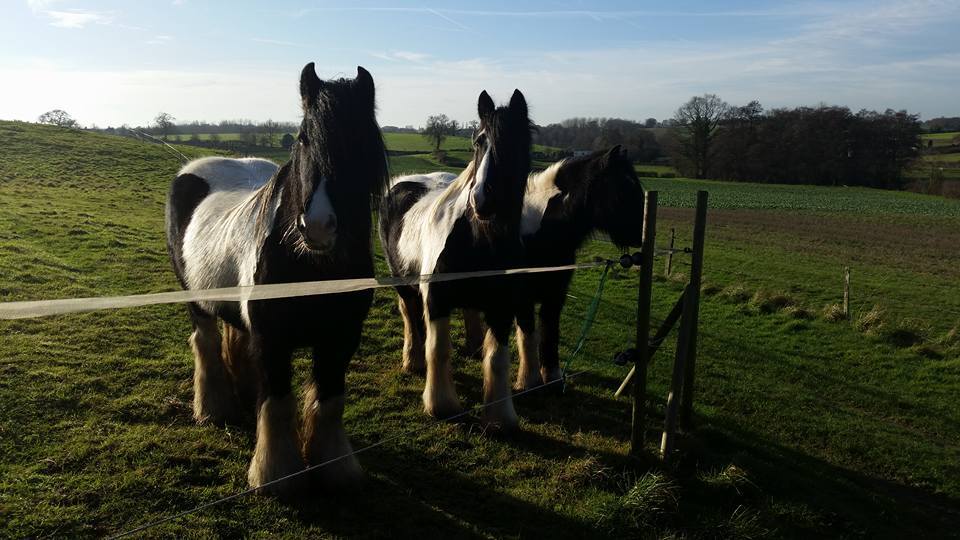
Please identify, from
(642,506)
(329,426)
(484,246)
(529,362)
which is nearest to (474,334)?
(529,362)

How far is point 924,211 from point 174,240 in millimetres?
45529

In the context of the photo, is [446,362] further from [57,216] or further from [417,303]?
[57,216]

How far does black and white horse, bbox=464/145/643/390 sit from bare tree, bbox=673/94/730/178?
5938 centimetres

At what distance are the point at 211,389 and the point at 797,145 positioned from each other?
67305 mm

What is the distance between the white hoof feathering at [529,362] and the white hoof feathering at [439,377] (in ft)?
3.46

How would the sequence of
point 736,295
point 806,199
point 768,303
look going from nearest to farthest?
point 768,303
point 736,295
point 806,199

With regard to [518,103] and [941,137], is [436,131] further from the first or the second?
[941,137]

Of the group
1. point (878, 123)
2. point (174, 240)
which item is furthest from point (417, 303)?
point (878, 123)

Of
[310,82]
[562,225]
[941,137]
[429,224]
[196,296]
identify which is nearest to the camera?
[196,296]

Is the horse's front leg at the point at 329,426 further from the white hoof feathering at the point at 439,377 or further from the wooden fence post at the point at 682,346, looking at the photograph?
the wooden fence post at the point at 682,346

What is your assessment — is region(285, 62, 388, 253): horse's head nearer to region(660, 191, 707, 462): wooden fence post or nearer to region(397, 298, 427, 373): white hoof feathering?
region(660, 191, 707, 462): wooden fence post

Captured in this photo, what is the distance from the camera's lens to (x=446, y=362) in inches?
210

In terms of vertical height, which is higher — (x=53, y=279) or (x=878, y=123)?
(x=878, y=123)

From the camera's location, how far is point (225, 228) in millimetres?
4375
